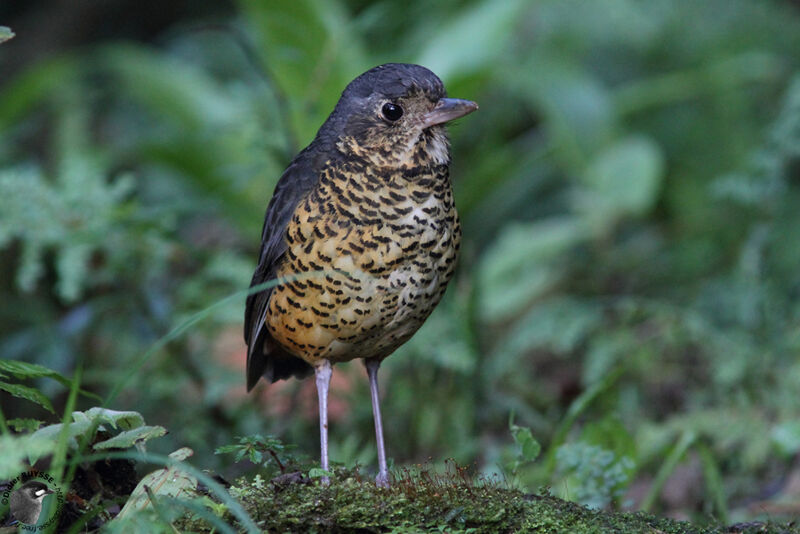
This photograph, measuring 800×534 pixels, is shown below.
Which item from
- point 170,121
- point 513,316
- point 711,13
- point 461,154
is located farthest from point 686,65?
point 170,121

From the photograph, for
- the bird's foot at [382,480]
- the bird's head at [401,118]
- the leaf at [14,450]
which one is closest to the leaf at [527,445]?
the bird's foot at [382,480]

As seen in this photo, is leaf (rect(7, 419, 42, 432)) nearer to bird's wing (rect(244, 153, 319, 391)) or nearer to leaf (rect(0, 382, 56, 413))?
leaf (rect(0, 382, 56, 413))

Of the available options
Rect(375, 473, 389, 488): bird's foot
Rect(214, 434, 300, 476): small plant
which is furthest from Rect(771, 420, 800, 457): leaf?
Rect(214, 434, 300, 476): small plant

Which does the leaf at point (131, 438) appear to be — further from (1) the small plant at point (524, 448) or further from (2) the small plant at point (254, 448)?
(1) the small plant at point (524, 448)

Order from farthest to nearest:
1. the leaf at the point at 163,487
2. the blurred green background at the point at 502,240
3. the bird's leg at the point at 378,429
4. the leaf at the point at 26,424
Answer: the blurred green background at the point at 502,240 < the bird's leg at the point at 378,429 < the leaf at the point at 26,424 < the leaf at the point at 163,487

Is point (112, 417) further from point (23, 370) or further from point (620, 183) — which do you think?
point (620, 183)

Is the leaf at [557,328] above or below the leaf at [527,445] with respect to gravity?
above

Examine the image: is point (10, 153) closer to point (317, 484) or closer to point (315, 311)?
point (315, 311)
